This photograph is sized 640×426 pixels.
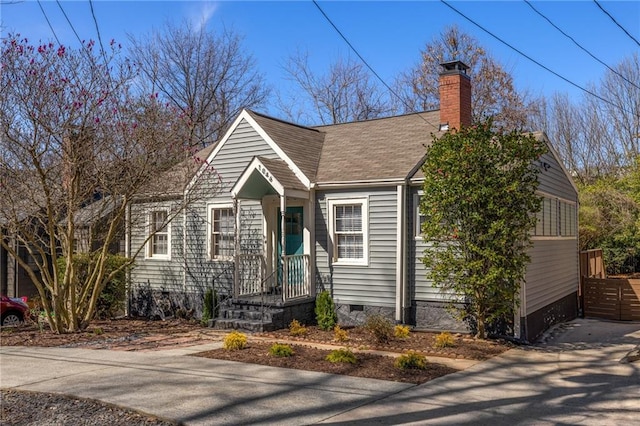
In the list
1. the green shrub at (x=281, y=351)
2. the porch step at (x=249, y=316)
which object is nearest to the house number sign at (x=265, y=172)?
the porch step at (x=249, y=316)

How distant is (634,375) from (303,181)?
7.90m

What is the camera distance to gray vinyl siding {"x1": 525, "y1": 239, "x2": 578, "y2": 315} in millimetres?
12342

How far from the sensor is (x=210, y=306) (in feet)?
47.2

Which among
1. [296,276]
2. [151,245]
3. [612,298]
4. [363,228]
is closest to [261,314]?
[296,276]

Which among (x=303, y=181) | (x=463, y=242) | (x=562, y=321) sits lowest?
(x=562, y=321)

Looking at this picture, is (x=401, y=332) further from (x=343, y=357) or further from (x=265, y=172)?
(x=265, y=172)

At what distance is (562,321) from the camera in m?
15.0

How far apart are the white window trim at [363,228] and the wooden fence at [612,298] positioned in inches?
310

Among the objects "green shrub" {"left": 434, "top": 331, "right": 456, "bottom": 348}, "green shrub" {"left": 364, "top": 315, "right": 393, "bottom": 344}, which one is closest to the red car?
"green shrub" {"left": 364, "top": 315, "right": 393, "bottom": 344}

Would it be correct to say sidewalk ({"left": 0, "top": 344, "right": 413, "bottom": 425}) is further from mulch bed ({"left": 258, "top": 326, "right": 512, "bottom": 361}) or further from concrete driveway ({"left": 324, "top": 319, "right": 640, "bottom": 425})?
mulch bed ({"left": 258, "top": 326, "right": 512, "bottom": 361})

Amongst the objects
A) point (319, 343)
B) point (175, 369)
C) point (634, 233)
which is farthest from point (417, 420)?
point (634, 233)

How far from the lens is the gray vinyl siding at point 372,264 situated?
12562 mm

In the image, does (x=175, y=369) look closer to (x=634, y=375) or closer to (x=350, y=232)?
(x=350, y=232)

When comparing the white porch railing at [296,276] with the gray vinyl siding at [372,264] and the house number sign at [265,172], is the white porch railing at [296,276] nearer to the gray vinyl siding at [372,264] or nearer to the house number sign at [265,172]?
the gray vinyl siding at [372,264]
